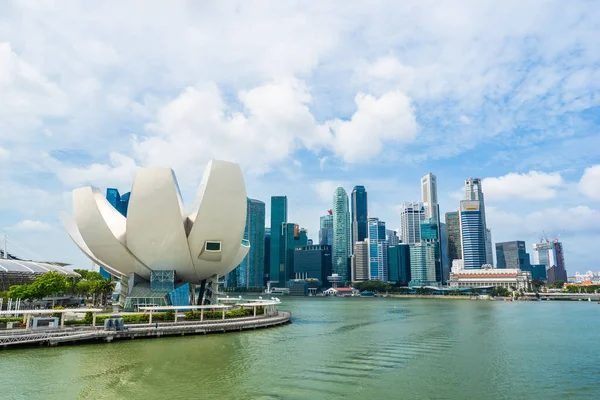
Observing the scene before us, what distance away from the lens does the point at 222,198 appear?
34.1m

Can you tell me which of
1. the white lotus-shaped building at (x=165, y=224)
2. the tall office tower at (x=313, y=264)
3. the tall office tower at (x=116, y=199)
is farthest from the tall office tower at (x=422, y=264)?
the white lotus-shaped building at (x=165, y=224)

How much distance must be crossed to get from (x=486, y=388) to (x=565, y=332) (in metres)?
24.5

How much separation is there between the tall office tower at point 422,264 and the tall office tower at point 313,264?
36963 millimetres

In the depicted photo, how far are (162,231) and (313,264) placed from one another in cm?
16167

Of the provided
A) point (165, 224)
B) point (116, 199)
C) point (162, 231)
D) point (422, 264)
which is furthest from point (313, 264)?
point (165, 224)

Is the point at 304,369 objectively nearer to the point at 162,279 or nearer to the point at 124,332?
the point at 124,332

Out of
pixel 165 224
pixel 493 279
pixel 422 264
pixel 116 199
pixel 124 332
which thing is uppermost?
pixel 116 199

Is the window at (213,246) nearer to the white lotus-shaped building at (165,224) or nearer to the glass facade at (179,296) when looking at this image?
the white lotus-shaped building at (165,224)

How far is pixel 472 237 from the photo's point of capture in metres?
183

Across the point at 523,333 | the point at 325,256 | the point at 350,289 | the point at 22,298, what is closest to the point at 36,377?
the point at 22,298

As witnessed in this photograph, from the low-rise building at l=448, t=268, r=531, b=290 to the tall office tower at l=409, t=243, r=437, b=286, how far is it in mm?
26324

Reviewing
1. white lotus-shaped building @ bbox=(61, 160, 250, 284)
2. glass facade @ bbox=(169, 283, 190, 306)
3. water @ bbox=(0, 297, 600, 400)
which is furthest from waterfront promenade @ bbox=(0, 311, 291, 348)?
white lotus-shaped building @ bbox=(61, 160, 250, 284)

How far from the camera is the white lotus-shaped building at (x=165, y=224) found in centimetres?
3372

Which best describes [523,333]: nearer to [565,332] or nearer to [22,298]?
[565,332]
